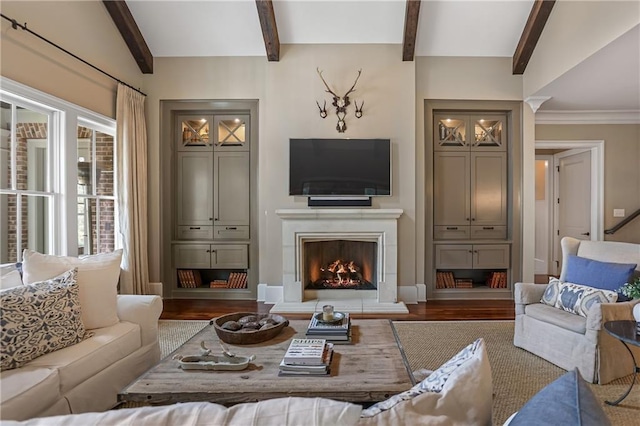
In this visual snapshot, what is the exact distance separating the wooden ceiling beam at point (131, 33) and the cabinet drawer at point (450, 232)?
13.9 feet

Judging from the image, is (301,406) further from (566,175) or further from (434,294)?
(566,175)

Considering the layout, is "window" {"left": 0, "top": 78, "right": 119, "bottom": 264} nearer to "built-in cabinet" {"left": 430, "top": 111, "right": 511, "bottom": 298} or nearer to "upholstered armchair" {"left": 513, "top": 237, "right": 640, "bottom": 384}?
"built-in cabinet" {"left": 430, "top": 111, "right": 511, "bottom": 298}

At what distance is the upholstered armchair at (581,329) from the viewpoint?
2.42 metres

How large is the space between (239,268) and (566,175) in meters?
5.45

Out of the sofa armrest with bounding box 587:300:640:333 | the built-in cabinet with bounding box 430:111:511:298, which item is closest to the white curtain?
the built-in cabinet with bounding box 430:111:511:298

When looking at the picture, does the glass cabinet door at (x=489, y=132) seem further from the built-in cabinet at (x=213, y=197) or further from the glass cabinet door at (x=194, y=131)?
the glass cabinet door at (x=194, y=131)

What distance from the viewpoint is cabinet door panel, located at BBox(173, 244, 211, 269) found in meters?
4.70

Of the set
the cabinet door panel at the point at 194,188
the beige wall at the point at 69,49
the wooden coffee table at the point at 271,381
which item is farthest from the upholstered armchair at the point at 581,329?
the beige wall at the point at 69,49

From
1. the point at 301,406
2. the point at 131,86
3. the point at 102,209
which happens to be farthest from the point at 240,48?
the point at 301,406

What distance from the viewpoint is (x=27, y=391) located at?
157 centimetres

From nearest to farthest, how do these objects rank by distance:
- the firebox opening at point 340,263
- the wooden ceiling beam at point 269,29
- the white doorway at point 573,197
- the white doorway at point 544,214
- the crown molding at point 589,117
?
1. the wooden ceiling beam at point 269,29
2. the firebox opening at point 340,263
3. the crown molding at point 589,117
4. the white doorway at point 573,197
5. the white doorway at point 544,214

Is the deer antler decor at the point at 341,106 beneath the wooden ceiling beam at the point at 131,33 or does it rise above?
beneath

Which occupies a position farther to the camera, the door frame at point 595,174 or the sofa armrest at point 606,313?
the door frame at point 595,174

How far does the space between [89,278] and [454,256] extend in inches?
158
